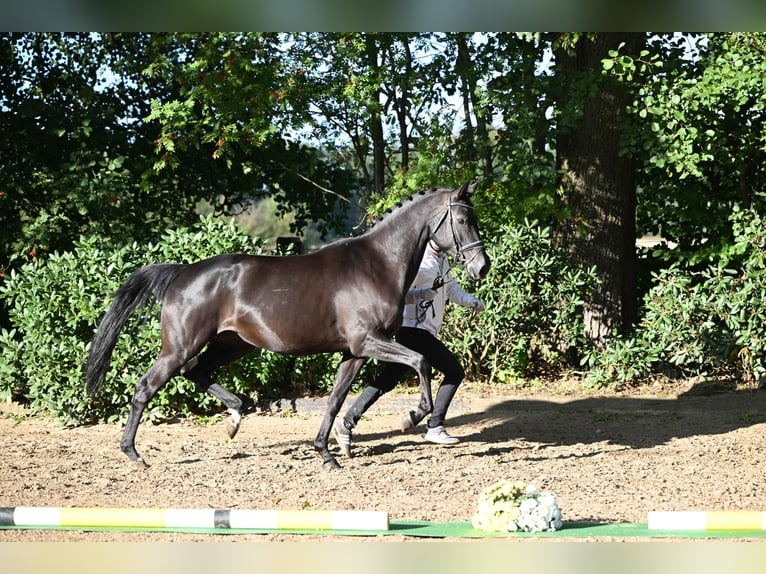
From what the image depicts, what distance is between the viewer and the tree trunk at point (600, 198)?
11.6 metres

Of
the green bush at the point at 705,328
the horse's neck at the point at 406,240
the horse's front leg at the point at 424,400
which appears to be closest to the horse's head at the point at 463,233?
the horse's neck at the point at 406,240

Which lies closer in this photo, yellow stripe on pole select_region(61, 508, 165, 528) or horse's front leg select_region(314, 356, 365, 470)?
yellow stripe on pole select_region(61, 508, 165, 528)

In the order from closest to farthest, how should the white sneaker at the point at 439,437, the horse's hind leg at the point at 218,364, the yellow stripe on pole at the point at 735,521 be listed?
the yellow stripe on pole at the point at 735,521
the horse's hind leg at the point at 218,364
the white sneaker at the point at 439,437

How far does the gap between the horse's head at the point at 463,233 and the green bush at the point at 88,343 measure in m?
3.21

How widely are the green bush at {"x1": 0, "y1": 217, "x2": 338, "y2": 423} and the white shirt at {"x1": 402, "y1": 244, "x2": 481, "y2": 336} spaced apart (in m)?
2.45

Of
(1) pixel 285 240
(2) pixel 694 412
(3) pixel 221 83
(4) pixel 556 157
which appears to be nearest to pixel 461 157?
(4) pixel 556 157

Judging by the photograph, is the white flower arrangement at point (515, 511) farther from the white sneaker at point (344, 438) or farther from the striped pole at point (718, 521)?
the white sneaker at point (344, 438)

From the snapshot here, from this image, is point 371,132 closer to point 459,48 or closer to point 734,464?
point 459,48

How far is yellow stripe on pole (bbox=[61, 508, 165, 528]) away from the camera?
4.61m

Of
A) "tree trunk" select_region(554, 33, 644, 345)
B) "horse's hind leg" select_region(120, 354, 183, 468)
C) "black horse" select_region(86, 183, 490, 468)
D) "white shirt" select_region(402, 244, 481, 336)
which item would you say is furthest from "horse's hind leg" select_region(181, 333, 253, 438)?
"tree trunk" select_region(554, 33, 644, 345)

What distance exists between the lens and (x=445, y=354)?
25.3 ft

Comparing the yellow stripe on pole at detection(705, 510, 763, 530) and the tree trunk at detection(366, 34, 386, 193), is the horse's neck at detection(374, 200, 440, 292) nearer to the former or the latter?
the yellow stripe on pole at detection(705, 510, 763, 530)

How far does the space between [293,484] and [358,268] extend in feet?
5.67

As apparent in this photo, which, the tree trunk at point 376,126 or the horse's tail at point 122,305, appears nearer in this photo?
the horse's tail at point 122,305
